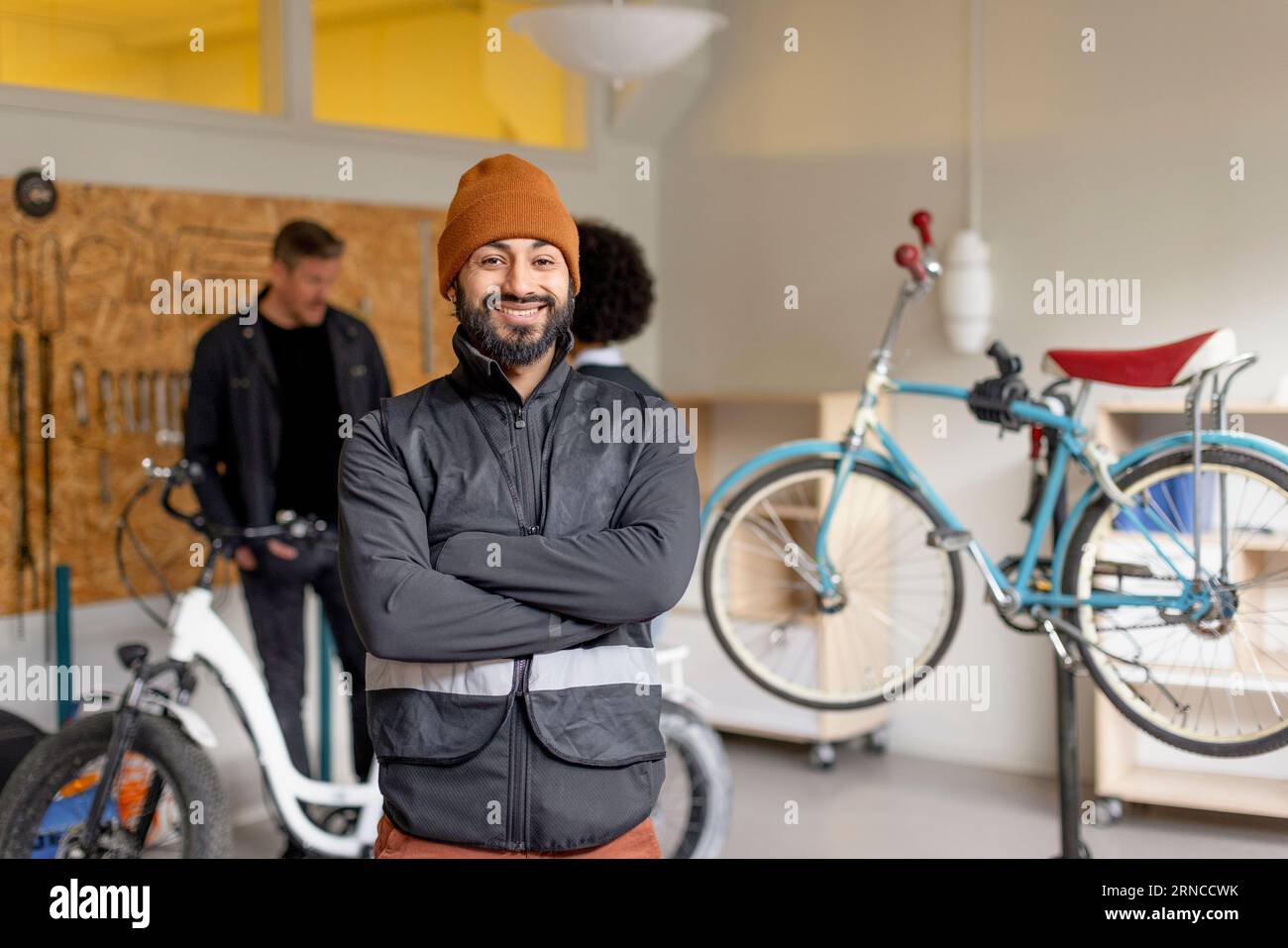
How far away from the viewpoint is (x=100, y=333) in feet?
12.7

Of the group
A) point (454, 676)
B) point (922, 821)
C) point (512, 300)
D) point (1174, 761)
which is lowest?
point (922, 821)

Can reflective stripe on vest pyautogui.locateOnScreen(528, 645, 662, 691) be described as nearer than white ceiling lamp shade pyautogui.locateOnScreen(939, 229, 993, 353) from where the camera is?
Yes

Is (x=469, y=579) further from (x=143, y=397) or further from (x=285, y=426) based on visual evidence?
(x=143, y=397)

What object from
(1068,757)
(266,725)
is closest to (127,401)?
(266,725)

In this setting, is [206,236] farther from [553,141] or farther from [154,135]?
[553,141]

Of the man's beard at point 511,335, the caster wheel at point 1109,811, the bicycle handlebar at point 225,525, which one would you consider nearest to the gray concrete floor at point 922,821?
the caster wheel at point 1109,811

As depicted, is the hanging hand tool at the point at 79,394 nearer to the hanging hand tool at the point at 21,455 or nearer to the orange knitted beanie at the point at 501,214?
the hanging hand tool at the point at 21,455

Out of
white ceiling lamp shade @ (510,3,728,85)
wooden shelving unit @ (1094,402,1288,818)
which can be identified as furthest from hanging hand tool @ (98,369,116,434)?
wooden shelving unit @ (1094,402,1288,818)

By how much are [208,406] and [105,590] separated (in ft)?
2.43

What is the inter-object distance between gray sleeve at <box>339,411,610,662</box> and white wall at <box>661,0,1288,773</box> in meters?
2.80

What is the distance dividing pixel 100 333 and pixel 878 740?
2831 mm

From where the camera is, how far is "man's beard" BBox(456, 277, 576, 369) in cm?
185

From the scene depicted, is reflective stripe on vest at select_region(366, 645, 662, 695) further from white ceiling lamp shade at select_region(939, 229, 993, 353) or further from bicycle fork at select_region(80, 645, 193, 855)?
white ceiling lamp shade at select_region(939, 229, 993, 353)
